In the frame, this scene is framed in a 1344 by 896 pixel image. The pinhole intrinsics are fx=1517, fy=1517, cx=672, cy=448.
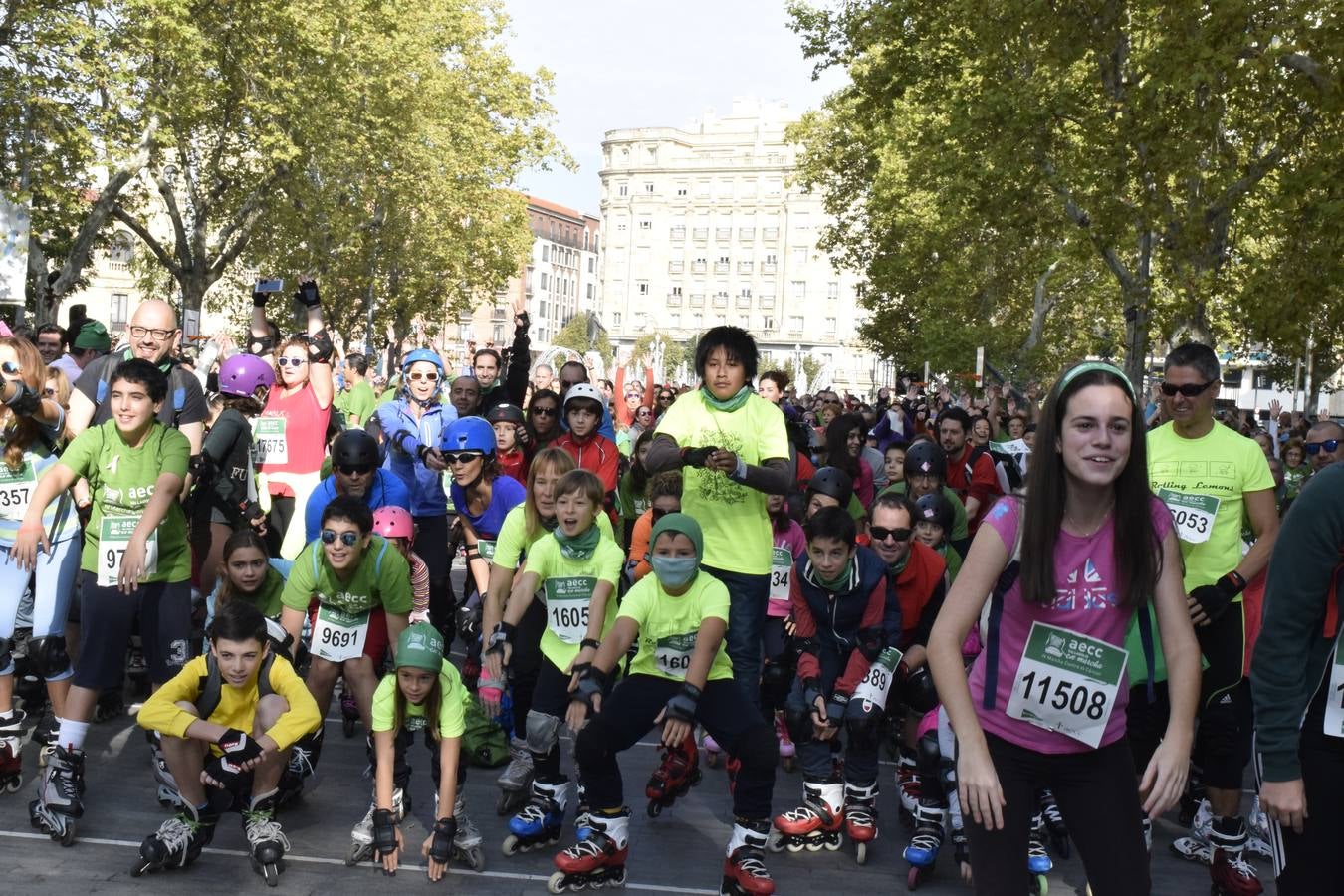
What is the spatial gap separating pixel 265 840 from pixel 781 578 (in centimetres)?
329

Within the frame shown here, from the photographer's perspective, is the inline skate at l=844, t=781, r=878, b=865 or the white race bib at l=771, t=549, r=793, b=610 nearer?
the inline skate at l=844, t=781, r=878, b=865

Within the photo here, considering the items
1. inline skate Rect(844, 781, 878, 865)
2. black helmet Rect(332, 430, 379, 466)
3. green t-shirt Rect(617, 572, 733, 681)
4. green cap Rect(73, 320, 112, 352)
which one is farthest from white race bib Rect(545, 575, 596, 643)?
green cap Rect(73, 320, 112, 352)

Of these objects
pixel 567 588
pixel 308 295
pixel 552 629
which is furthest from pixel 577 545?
pixel 308 295

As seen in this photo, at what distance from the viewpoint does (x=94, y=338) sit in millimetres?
10844

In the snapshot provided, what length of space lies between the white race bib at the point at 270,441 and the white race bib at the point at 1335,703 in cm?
683

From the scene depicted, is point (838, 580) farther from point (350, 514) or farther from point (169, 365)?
point (169, 365)

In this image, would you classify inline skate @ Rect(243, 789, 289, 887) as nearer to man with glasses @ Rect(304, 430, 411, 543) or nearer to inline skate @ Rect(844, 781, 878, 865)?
man with glasses @ Rect(304, 430, 411, 543)

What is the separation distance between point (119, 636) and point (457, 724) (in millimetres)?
1573

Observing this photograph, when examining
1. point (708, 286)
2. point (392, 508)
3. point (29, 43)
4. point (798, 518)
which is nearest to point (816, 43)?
point (29, 43)

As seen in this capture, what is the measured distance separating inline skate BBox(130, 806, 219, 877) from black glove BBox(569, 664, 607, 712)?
1.57 metres

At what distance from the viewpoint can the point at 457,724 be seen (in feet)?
19.9

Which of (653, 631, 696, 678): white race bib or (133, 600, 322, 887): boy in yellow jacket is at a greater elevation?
(653, 631, 696, 678): white race bib

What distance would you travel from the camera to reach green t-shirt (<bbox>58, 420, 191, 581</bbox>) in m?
6.49

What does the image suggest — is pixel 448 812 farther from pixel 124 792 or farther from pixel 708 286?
pixel 708 286
